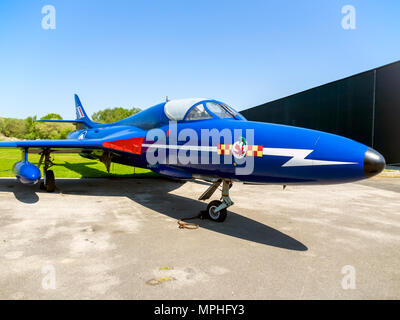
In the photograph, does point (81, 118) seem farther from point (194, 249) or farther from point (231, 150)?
point (194, 249)

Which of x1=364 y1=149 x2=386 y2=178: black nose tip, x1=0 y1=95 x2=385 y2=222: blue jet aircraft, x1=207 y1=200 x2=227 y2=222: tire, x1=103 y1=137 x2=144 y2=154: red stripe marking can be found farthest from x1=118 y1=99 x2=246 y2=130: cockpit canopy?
x1=364 y1=149 x2=386 y2=178: black nose tip

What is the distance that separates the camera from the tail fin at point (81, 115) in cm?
1458

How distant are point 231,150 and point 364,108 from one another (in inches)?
899

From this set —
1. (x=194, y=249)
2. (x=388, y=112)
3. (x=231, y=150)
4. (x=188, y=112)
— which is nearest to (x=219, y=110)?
(x=188, y=112)

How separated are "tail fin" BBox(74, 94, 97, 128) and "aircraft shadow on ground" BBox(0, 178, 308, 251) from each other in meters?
3.83

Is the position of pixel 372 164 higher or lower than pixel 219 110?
lower

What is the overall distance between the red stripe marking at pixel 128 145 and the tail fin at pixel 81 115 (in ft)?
22.7

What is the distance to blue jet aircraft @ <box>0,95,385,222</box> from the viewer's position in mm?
4094

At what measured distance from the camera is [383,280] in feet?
11.5

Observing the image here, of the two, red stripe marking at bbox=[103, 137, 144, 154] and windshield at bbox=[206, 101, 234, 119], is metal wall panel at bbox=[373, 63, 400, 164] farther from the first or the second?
red stripe marking at bbox=[103, 137, 144, 154]

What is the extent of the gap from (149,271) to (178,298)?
746 mm

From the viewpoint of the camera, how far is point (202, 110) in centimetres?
609
